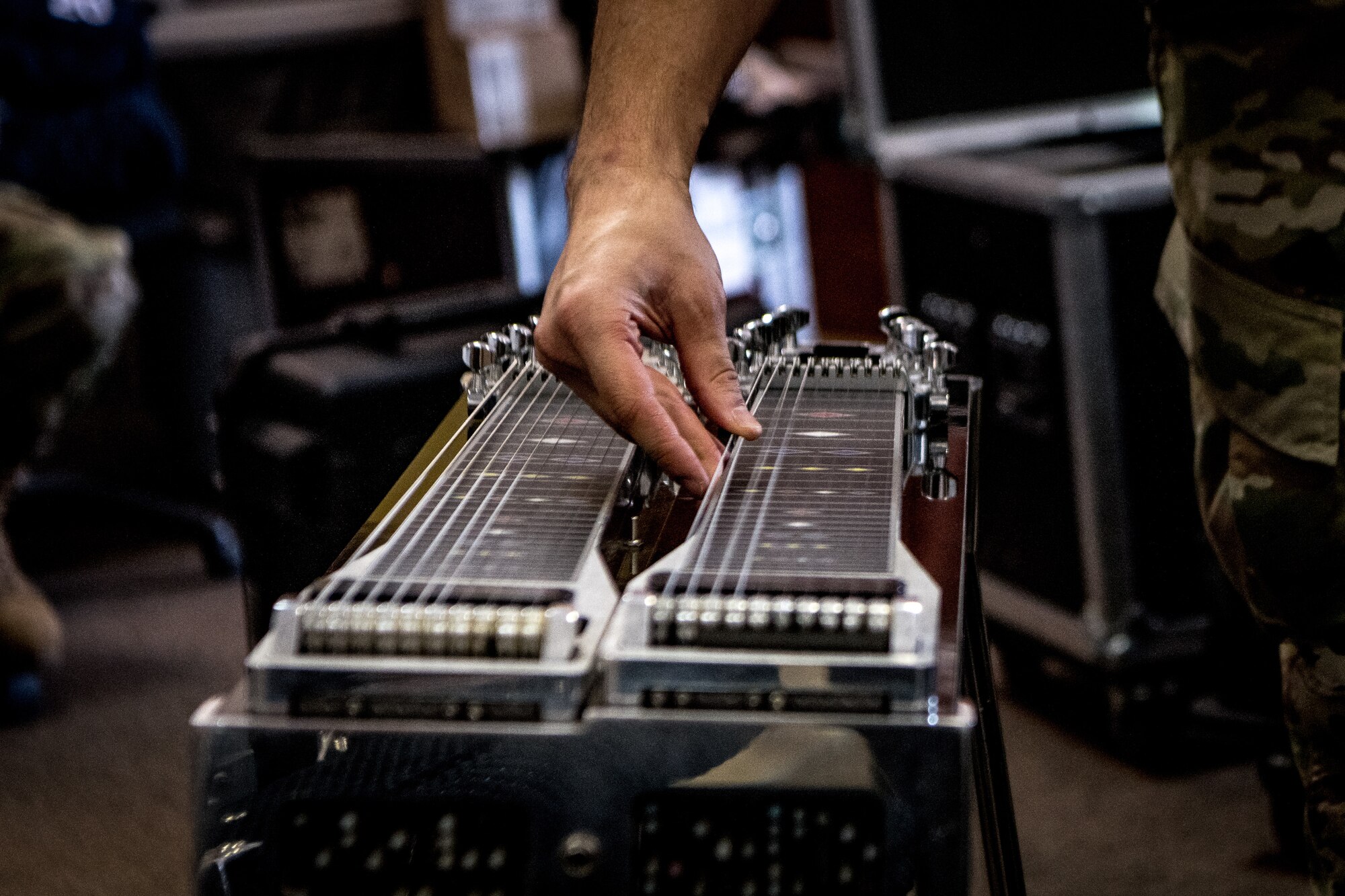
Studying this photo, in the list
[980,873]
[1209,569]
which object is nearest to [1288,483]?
[980,873]

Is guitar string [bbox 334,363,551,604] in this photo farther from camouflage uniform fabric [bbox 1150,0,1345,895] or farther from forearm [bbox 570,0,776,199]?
camouflage uniform fabric [bbox 1150,0,1345,895]

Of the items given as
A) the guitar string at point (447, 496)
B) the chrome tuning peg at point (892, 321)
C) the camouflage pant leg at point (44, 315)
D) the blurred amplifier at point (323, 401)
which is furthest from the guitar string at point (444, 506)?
the camouflage pant leg at point (44, 315)

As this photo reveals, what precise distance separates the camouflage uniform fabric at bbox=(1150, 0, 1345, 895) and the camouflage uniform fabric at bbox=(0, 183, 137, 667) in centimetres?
187

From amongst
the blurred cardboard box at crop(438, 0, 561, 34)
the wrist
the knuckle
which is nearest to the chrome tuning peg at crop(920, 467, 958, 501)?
the knuckle

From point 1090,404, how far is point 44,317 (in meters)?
1.61

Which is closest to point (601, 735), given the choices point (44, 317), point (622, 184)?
point (622, 184)

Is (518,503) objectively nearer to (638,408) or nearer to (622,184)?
(638,408)

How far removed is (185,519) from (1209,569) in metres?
1.82

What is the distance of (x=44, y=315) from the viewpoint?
7.63 feet

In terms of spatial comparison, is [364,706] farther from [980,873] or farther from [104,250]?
[104,250]

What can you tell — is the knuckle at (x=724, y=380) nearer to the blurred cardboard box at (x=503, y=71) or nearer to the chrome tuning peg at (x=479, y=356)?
the chrome tuning peg at (x=479, y=356)

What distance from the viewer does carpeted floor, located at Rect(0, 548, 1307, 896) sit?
5.42ft

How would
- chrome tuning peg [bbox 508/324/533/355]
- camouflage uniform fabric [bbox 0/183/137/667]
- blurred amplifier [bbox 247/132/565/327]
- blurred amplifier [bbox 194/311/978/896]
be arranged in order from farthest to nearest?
blurred amplifier [bbox 247/132/565/327], camouflage uniform fabric [bbox 0/183/137/667], chrome tuning peg [bbox 508/324/533/355], blurred amplifier [bbox 194/311/978/896]

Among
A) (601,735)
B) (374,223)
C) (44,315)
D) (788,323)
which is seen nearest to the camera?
(601,735)
